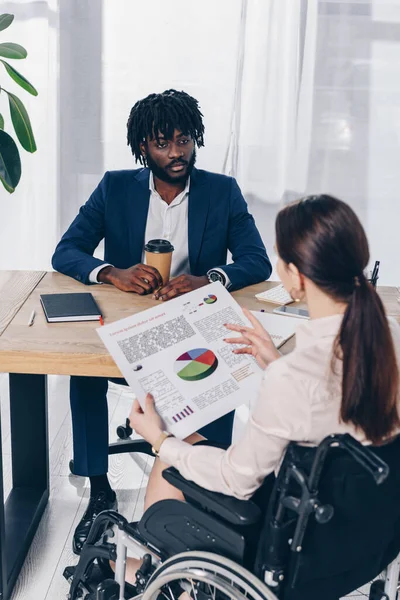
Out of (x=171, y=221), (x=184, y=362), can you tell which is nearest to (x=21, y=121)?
(x=171, y=221)

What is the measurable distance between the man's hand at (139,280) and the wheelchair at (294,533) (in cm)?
72

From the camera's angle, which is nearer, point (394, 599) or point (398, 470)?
point (398, 470)

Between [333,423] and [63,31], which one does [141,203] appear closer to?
[333,423]

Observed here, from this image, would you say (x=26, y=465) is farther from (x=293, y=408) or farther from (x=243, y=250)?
(x=293, y=408)

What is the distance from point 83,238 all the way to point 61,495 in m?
0.81

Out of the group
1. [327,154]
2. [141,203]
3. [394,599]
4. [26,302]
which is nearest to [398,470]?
[394,599]

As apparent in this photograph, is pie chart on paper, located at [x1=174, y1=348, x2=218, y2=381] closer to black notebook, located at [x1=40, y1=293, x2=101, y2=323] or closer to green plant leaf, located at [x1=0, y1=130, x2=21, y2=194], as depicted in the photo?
black notebook, located at [x1=40, y1=293, x2=101, y2=323]

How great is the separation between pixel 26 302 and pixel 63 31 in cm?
223

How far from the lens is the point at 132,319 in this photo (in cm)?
162

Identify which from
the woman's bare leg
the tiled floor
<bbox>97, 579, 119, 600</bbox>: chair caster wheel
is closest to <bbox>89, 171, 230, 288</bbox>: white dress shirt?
the tiled floor

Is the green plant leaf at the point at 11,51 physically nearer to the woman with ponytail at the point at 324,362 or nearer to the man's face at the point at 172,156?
the man's face at the point at 172,156

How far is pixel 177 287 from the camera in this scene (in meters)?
1.93

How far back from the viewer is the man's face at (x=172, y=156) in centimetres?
223

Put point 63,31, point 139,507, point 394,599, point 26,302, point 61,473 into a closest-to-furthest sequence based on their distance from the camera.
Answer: point 394,599, point 26,302, point 139,507, point 61,473, point 63,31
